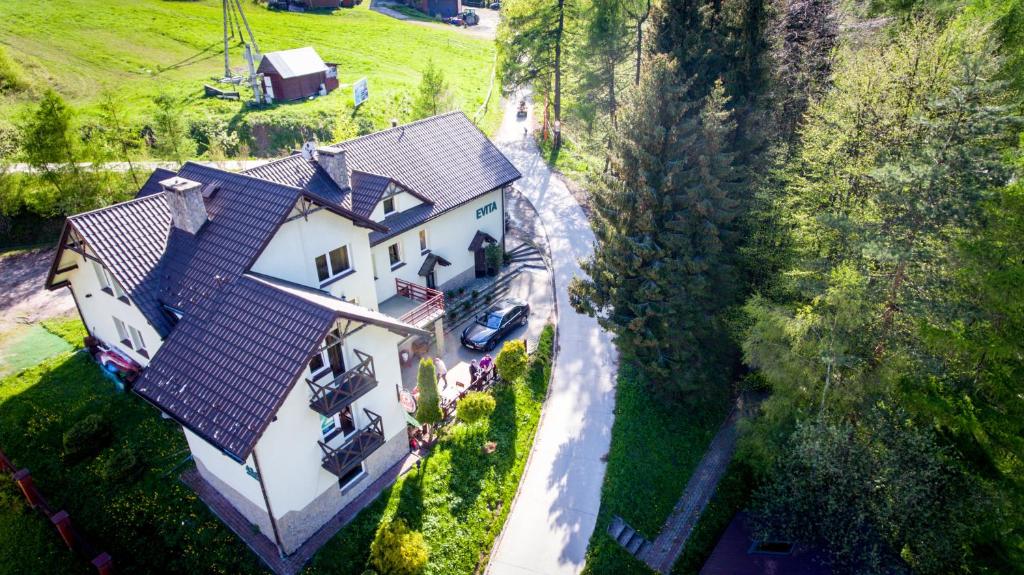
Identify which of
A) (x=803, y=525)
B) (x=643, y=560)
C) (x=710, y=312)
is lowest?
(x=643, y=560)

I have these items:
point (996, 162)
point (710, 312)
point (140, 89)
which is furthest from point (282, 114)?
point (996, 162)

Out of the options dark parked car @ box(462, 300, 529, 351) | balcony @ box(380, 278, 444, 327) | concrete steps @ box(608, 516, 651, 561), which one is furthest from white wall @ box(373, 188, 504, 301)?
concrete steps @ box(608, 516, 651, 561)

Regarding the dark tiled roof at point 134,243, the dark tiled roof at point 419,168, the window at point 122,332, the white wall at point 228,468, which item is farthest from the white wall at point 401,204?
the white wall at point 228,468

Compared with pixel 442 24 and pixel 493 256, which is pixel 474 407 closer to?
pixel 493 256

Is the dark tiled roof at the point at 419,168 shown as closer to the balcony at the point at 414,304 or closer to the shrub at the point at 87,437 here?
the balcony at the point at 414,304

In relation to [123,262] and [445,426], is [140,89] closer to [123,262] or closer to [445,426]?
[123,262]

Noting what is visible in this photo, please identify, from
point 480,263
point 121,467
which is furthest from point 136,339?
point 480,263

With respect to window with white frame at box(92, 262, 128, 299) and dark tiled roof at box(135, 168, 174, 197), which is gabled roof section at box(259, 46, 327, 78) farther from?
window with white frame at box(92, 262, 128, 299)
